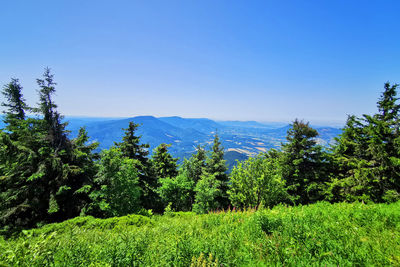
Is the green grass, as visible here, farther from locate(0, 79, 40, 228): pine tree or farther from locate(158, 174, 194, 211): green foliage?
locate(158, 174, 194, 211): green foliage

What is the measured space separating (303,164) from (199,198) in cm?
A: 1325

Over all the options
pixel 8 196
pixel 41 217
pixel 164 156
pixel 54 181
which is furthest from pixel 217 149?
pixel 8 196

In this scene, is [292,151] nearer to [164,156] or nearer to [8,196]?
[164,156]

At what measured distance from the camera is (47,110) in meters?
15.1

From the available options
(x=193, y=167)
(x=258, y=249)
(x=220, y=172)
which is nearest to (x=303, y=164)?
(x=220, y=172)

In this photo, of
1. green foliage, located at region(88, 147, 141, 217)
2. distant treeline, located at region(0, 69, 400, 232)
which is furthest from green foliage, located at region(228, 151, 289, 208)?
green foliage, located at region(88, 147, 141, 217)

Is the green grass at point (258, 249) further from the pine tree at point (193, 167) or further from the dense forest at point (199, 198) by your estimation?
the pine tree at point (193, 167)

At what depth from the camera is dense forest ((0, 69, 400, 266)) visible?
373 centimetres

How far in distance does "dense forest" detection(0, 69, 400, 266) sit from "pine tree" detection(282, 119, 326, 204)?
12 cm

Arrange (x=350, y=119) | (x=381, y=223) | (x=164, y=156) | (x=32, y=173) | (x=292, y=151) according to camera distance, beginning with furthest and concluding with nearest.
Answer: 1. (x=164, y=156)
2. (x=292, y=151)
3. (x=350, y=119)
4. (x=32, y=173)
5. (x=381, y=223)

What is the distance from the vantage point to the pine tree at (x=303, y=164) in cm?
1783

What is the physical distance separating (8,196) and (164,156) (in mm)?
17008

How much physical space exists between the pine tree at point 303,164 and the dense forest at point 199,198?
12cm

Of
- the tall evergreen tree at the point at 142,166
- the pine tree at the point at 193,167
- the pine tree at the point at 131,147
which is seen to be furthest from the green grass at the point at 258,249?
the pine tree at the point at 193,167
